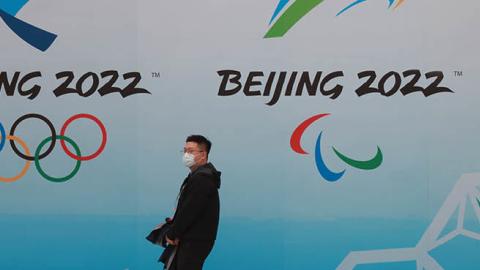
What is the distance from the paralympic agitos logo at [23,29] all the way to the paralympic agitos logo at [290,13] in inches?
59.0

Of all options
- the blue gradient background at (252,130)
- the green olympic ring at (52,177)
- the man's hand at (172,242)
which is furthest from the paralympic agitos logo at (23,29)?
the man's hand at (172,242)

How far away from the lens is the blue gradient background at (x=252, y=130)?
4.04m

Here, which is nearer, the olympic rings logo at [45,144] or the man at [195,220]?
the man at [195,220]

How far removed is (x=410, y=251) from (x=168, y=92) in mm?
1913

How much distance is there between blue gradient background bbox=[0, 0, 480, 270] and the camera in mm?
4043

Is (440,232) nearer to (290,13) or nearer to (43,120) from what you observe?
(290,13)

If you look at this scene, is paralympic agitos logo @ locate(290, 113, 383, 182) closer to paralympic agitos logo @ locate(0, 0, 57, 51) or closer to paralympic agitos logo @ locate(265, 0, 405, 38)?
paralympic agitos logo @ locate(265, 0, 405, 38)

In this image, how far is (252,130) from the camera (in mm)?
4062

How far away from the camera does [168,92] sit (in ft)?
13.4

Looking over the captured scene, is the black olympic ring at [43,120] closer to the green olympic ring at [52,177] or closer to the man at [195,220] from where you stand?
the green olympic ring at [52,177]

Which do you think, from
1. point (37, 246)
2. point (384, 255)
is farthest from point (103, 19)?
point (384, 255)

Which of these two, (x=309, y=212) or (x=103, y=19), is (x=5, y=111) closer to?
(x=103, y=19)

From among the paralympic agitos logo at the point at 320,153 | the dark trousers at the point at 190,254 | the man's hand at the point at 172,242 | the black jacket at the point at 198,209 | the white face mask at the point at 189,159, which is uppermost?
the paralympic agitos logo at the point at 320,153

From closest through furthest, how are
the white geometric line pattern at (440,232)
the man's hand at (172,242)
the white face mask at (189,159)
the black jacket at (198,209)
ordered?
the black jacket at (198,209) → the man's hand at (172,242) → the white face mask at (189,159) → the white geometric line pattern at (440,232)
